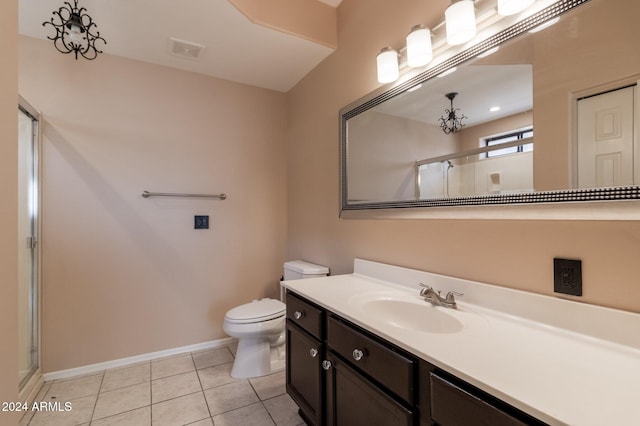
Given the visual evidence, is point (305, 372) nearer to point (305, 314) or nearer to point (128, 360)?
point (305, 314)

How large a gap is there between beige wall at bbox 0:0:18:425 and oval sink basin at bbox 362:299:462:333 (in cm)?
114

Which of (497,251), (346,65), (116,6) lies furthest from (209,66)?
(497,251)

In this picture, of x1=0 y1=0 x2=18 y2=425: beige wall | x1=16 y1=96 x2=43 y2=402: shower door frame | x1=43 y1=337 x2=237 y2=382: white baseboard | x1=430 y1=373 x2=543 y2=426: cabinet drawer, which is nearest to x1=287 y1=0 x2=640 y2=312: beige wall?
x1=430 y1=373 x2=543 y2=426: cabinet drawer

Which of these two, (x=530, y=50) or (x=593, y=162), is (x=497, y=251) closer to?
(x=593, y=162)

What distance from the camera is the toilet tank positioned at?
82.7 inches

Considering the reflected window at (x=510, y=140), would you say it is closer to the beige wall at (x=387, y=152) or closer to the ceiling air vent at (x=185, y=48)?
the beige wall at (x=387, y=152)

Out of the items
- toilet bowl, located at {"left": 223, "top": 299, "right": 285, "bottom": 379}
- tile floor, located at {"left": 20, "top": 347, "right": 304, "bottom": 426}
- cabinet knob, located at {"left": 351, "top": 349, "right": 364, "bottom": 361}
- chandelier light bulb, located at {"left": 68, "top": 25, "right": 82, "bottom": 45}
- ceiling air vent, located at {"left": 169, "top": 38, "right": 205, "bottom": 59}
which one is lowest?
tile floor, located at {"left": 20, "top": 347, "right": 304, "bottom": 426}

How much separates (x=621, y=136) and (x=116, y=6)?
8.02 ft

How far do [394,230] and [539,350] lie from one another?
0.88m

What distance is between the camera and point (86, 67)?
2098 millimetres

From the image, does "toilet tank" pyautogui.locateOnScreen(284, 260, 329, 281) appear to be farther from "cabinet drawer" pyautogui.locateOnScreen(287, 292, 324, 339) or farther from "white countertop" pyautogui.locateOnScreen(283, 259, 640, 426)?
"white countertop" pyautogui.locateOnScreen(283, 259, 640, 426)

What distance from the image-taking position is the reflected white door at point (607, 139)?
0.80 metres

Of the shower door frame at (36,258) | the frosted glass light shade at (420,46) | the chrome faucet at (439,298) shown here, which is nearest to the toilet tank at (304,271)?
the chrome faucet at (439,298)

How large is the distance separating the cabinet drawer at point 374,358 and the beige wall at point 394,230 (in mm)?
540
